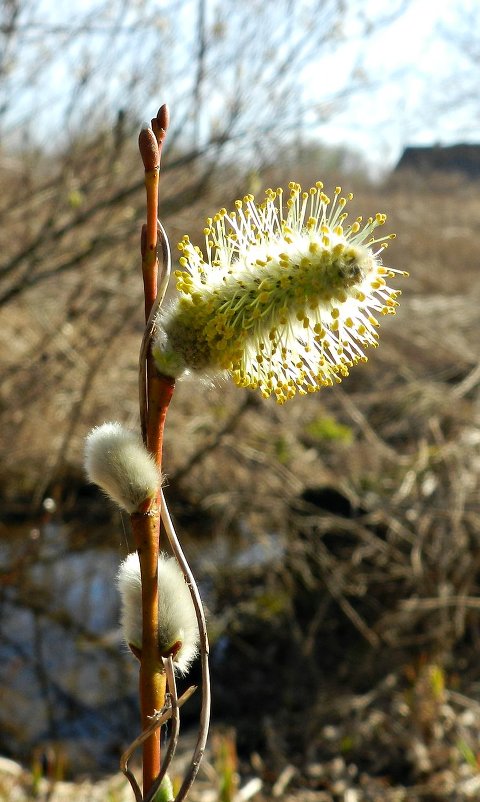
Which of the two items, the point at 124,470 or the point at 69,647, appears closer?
the point at 124,470

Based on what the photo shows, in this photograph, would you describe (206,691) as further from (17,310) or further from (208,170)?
(17,310)

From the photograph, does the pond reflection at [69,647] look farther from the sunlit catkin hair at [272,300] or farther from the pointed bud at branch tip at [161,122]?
the pointed bud at branch tip at [161,122]

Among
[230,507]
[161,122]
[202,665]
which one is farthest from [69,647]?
[161,122]

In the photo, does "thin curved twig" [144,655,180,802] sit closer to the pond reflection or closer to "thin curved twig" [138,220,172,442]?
"thin curved twig" [138,220,172,442]

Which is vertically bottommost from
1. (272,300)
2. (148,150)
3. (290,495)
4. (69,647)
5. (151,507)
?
(151,507)

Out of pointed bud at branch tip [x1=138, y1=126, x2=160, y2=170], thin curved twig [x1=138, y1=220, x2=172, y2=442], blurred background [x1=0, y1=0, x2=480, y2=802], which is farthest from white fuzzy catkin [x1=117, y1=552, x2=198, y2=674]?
blurred background [x1=0, y1=0, x2=480, y2=802]

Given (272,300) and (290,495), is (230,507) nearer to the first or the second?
(290,495)

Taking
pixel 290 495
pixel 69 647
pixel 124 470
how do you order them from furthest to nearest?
pixel 69 647 < pixel 290 495 < pixel 124 470
